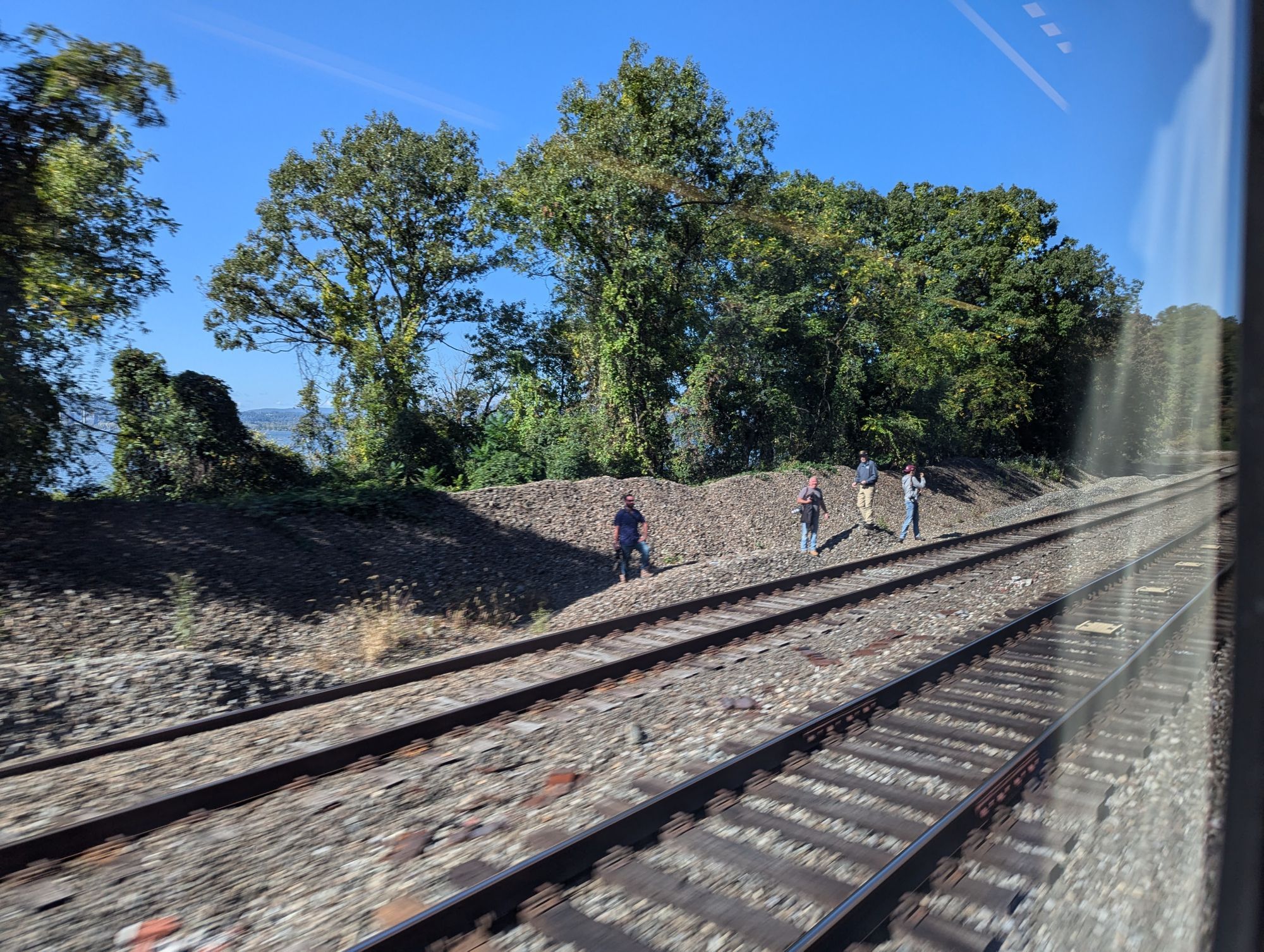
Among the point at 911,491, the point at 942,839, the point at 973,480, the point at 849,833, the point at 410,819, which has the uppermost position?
the point at 973,480

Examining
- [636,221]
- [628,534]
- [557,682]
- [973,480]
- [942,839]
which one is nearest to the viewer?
[942,839]

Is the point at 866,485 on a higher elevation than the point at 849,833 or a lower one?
higher

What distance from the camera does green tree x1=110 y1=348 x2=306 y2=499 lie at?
14.1 meters

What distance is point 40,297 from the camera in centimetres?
1104

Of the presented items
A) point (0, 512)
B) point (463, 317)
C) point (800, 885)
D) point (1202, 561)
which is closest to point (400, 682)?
point (800, 885)

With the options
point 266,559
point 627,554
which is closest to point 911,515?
point 627,554

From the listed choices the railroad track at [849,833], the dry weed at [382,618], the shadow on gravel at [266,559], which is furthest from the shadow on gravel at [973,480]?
the railroad track at [849,833]

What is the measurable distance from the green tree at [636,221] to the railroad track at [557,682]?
9165 millimetres

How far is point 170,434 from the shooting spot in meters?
14.3

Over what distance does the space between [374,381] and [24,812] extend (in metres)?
17.1

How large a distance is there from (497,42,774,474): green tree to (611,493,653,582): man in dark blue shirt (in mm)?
7674

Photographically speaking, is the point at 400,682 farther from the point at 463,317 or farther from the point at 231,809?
the point at 463,317

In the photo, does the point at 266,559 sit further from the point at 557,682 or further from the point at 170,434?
the point at 557,682

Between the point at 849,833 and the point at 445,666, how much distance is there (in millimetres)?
4804
